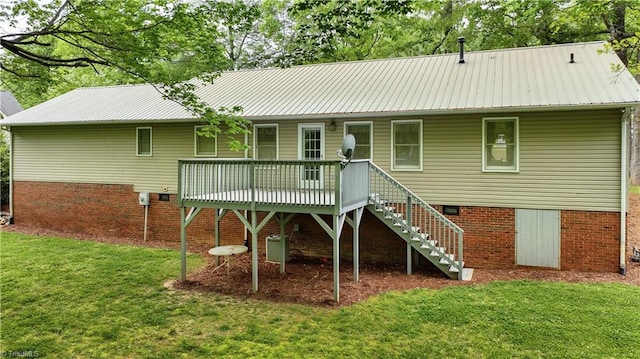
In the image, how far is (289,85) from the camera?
12539mm

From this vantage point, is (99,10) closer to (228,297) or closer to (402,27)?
(228,297)

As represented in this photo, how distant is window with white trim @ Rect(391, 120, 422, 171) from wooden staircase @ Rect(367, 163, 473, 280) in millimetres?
668

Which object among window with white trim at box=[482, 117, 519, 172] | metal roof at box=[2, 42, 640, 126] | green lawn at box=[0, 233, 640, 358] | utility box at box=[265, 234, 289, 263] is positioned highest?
metal roof at box=[2, 42, 640, 126]

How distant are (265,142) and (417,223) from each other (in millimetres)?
4761

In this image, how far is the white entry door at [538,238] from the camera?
8.95 m

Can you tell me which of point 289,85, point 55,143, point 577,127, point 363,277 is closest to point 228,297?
point 363,277

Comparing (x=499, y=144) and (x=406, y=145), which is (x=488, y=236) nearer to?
(x=499, y=144)

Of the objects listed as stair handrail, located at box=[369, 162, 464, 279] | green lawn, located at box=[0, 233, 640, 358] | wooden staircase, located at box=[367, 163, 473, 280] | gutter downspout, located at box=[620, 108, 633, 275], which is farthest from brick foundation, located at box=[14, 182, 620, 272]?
green lawn, located at box=[0, 233, 640, 358]

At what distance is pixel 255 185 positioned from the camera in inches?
325

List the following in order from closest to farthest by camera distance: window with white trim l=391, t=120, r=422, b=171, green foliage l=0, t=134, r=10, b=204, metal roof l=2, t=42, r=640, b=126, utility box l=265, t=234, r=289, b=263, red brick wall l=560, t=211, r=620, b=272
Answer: red brick wall l=560, t=211, r=620, b=272
metal roof l=2, t=42, r=640, b=126
utility box l=265, t=234, r=289, b=263
window with white trim l=391, t=120, r=422, b=171
green foliage l=0, t=134, r=10, b=204

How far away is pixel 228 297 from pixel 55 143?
10245 millimetres

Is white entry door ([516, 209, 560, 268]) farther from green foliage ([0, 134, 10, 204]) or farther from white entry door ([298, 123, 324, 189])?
green foliage ([0, 134, 10, 204])

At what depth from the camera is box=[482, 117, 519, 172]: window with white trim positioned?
921 cm

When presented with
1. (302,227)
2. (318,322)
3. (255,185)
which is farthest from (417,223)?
(318,322)
